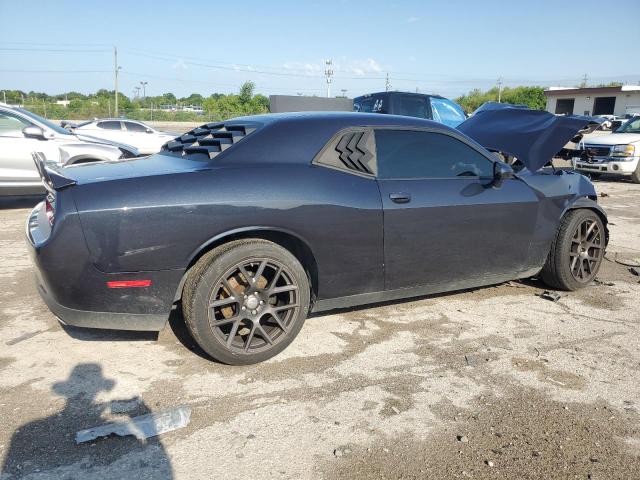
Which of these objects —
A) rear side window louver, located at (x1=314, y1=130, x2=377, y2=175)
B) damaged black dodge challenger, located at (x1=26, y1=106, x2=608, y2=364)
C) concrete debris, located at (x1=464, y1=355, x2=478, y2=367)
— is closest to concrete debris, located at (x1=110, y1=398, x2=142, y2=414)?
damaged black dodge challenger, located at (x1=26, y1=106, x2=608, y2=364)

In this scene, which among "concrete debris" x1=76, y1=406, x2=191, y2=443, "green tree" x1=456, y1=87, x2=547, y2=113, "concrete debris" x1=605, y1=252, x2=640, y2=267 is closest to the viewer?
"concrete debris" x1=76, y1=406, x2=191, y2=443

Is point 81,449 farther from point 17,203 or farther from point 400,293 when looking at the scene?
point 17,203

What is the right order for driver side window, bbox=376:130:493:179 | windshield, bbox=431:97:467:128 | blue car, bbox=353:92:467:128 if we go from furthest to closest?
windshield, bbox=431:97:467:128 → blue car, bbox=353:92:467:128 → driver side window, bbox=376:130:493:179

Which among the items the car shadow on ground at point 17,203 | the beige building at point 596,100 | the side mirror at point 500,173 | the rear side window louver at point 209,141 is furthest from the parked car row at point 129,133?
the beige building at point 596,100

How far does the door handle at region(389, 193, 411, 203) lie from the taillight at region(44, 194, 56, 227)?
6.78ft

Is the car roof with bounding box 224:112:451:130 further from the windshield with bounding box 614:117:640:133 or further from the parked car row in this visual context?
the windshield with bounding box 614:117:640:133

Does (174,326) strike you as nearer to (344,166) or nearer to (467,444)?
(344,166)

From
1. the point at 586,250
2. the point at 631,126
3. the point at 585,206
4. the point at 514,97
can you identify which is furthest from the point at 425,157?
the point at 514,97

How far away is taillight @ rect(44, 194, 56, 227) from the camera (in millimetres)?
2891

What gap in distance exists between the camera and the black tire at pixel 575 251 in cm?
456

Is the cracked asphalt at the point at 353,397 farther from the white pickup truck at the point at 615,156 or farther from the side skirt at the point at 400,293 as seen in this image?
the white pickup truck at the point at 615,156

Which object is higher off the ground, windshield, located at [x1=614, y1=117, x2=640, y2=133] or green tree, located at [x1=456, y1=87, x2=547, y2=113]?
green tree, located at [x1=456, y1=87, x2=547, y2=113]

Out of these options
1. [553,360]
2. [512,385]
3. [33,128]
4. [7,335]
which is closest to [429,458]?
[512,385]

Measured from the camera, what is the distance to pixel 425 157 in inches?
153
